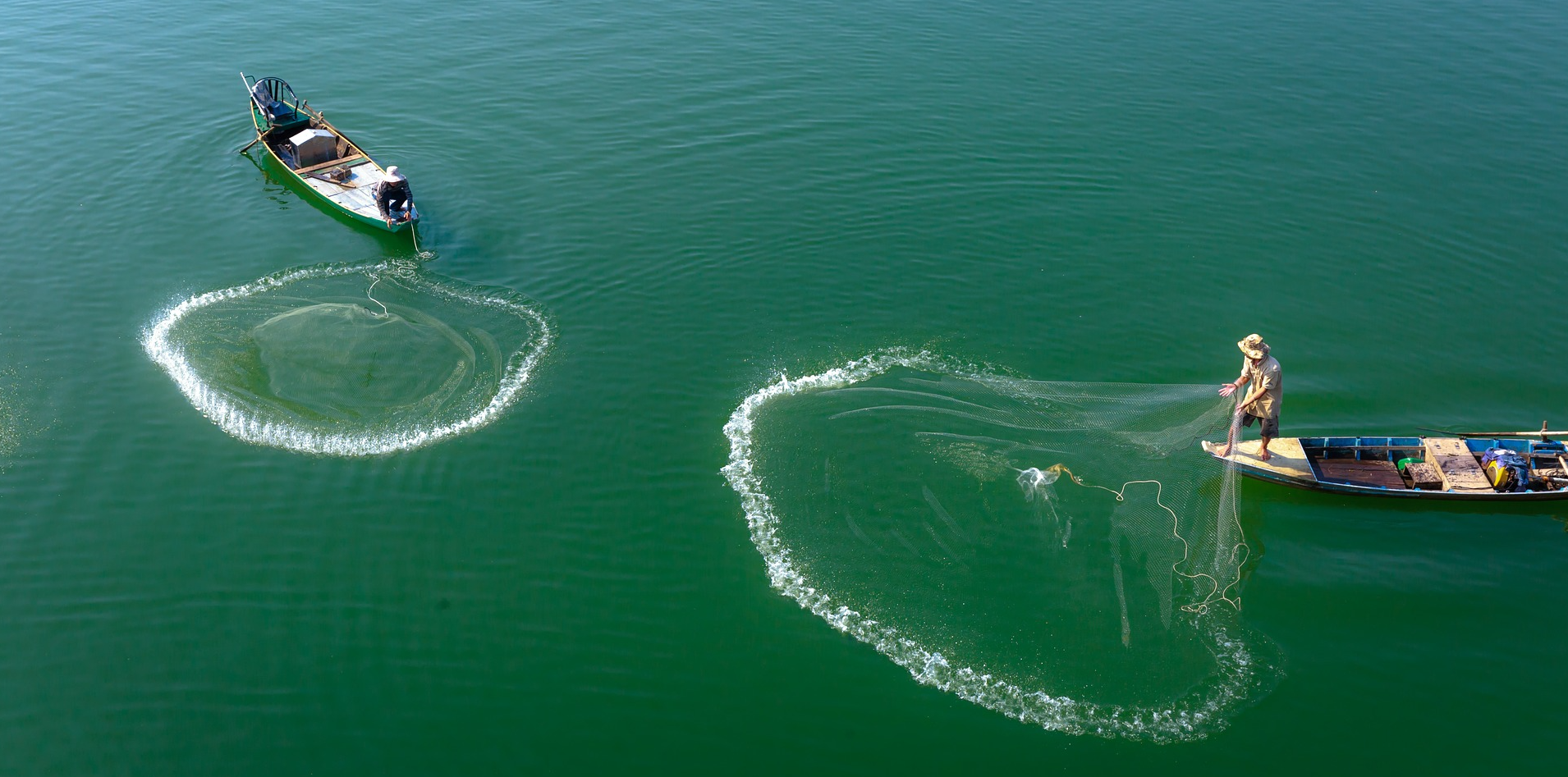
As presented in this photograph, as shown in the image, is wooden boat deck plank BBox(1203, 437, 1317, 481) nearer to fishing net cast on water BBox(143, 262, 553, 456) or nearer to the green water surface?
the green water surface

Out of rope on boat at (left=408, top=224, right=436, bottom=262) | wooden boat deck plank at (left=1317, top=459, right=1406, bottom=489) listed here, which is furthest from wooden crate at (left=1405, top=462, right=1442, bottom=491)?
rope on boat at (left=408, top=224, right=436, bottom=262)

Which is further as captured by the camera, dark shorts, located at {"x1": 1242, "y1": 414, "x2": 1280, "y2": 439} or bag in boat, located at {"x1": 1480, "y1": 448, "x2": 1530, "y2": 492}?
dark shorts, located at {"x1": 1242, "y1": 414, "x2": 1280, "y2": 439}

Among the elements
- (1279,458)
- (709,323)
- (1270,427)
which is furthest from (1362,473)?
(709,323)

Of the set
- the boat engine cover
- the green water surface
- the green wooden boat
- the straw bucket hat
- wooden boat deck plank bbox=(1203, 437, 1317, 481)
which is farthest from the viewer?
the boat engine cover

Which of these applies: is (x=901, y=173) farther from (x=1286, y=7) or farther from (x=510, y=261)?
(x=1286, y=7)

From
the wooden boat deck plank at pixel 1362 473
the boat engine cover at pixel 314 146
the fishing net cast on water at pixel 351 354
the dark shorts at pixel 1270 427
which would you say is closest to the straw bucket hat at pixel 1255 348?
the dark shorts at pixel 1270 427

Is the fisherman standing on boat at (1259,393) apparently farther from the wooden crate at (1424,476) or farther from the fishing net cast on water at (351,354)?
the fishing net cast on water at (351,354)

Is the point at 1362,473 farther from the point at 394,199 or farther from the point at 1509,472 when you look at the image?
the point at 394,199

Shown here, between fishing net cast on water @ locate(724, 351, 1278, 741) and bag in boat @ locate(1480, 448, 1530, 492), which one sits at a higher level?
bag in boat @ locate(1480, 448, 1530, 492)
